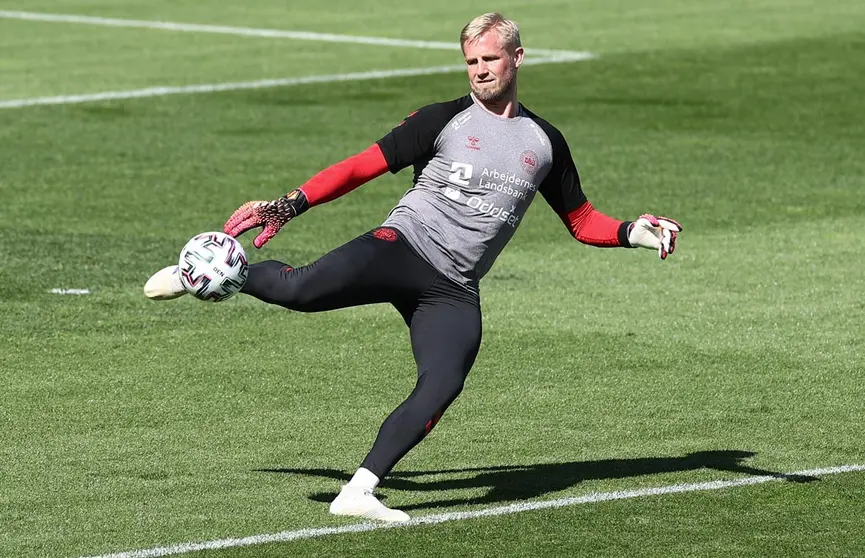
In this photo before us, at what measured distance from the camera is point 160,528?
799 centimetres

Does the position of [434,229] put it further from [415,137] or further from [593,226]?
[593,226]

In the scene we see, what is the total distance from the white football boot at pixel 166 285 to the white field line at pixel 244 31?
20.7 meters

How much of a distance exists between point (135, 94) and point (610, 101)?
6276 millimetres

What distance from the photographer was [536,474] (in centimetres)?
904

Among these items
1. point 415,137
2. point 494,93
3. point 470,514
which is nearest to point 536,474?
point 470,514

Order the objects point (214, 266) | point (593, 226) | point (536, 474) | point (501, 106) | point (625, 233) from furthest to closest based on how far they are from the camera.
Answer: point (536, 474), point (593, 226), point (625, 233), point (501, 106), point (214, 266)

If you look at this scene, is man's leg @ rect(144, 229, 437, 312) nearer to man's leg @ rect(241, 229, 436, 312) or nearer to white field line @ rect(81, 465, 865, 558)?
man's leg @ rect(241, 229, 436, 312)

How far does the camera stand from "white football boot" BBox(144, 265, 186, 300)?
27.5 ft

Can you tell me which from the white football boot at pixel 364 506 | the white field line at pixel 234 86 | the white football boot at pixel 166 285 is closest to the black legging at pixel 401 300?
the white football boot at pixel 364 506

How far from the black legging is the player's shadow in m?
0.53

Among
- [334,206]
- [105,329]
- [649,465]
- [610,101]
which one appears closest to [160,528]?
[649,465]

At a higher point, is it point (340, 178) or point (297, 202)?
point (340, 178)

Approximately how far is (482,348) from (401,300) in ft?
11.9

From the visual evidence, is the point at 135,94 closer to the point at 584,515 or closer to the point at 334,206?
the point at 334,206
